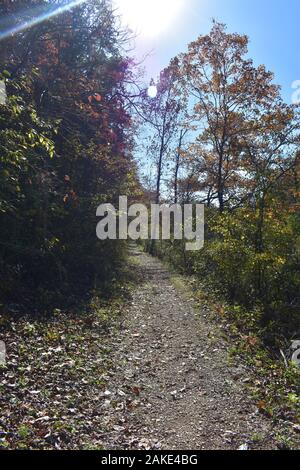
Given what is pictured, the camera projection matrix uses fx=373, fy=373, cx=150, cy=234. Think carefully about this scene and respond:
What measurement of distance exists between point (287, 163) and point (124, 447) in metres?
10.1

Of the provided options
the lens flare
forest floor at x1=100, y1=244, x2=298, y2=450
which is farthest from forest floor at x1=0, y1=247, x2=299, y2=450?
the lens flare

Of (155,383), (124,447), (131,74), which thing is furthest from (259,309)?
(131,74)

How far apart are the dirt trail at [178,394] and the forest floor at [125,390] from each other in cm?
1

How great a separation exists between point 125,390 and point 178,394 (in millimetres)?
803

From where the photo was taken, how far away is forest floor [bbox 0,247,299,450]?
4340 millimetres

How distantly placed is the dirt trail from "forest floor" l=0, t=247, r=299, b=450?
1cm

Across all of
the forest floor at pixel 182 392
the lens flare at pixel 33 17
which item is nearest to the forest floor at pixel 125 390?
the forest floor at pixel 182 392

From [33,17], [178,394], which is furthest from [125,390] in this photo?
[33,17]

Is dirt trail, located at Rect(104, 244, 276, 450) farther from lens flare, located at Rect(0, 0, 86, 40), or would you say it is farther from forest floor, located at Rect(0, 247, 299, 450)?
lens flare, located at Rect(0, 0, 86, 40)

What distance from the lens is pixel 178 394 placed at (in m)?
5.60

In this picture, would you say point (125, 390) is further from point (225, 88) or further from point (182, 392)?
point (225, 88)

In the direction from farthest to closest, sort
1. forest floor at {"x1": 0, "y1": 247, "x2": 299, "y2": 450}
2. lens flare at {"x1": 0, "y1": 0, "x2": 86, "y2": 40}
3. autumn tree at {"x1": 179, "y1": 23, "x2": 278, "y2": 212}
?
autumn tree at {"x1": 179, "y1": 23, "x2": 278, "y2": 212}, lens flare at {"x1": 0, "y1": 0, "x2": 86, "y2": 40}, forest floor at {"x1": 0, "y1": 247, "x2": 299, "y2": 450}

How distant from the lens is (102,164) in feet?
44.6

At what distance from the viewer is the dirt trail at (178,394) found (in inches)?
174
